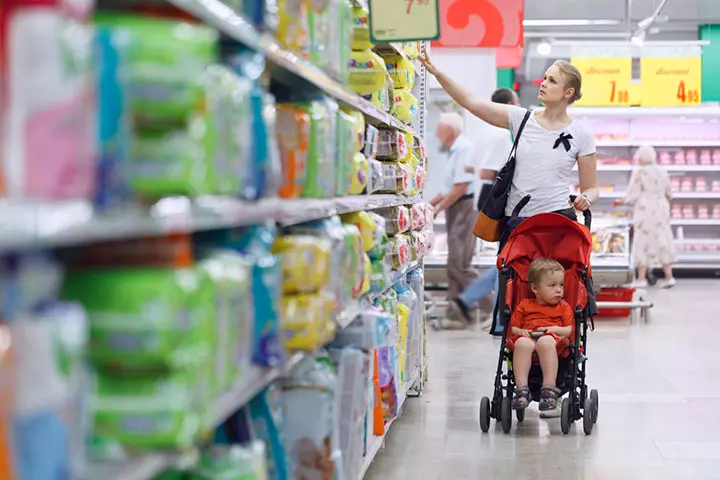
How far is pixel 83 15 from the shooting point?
1257 mm

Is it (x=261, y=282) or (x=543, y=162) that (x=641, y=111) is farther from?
(x=261, y=282)

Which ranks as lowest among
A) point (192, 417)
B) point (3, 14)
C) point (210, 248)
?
point (192, 417)

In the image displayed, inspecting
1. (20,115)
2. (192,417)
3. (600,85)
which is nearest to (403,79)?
(192,417)

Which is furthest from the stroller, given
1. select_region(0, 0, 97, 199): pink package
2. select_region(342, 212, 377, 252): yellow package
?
select_region(0, 0, 97, 199): pink package

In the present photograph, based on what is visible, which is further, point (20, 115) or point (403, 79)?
point (403, 79)

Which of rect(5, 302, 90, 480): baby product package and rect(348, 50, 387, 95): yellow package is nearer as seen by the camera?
rect(5, 302, 90, 480): baby product package

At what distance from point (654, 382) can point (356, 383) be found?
342 centimetres

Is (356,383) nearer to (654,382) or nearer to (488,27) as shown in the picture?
(654,382)

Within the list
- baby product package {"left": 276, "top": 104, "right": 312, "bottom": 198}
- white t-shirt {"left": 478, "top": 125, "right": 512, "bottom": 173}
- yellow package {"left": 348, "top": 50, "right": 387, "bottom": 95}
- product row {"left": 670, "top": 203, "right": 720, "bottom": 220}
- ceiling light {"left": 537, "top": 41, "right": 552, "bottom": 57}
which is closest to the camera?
baby product package {"left": 276, "top": 104, "right": 312, "bottom": 198}

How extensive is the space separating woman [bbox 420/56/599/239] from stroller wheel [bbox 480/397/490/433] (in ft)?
2.82

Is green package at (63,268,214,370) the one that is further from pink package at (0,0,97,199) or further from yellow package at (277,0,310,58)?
yellow package at (277,0,310,58)

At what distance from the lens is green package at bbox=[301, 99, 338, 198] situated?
256 cm

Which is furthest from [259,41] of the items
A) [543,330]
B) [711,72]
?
[711,72]

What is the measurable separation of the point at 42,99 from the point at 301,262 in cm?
128
